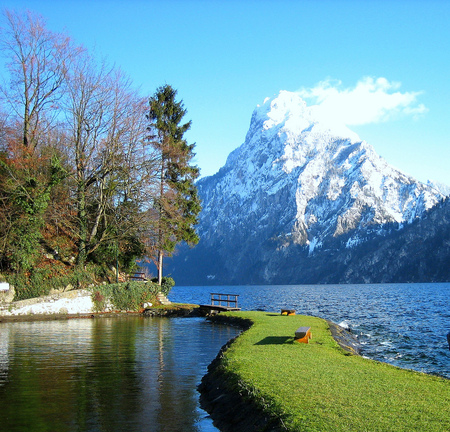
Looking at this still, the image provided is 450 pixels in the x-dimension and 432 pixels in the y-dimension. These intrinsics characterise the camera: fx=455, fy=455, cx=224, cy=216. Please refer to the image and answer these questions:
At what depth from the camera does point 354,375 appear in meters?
12.6

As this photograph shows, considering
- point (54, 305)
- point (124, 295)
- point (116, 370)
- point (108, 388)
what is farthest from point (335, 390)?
point (124, 295)

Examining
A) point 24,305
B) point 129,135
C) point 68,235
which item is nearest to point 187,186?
point 129,135

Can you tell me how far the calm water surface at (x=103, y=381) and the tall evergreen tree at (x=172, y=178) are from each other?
881 inches

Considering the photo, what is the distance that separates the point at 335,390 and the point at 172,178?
4364cm

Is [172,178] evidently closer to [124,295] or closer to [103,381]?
[124,295]

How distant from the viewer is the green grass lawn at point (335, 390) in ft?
27.4

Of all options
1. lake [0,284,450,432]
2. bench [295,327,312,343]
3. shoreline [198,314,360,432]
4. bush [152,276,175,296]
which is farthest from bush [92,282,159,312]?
shoreline [198,314,360,432]

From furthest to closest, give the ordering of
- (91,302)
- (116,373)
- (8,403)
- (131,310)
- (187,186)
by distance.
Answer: (187,186) → (131,310) → (91,302) → (116,373) → (8,403)

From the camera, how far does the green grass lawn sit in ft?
27.4

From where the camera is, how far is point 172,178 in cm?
5262

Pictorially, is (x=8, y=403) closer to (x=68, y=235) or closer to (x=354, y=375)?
(x=354, y=375)

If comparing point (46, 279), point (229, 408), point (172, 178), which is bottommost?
point (229, 408)

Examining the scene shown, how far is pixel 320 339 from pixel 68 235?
31784 mm

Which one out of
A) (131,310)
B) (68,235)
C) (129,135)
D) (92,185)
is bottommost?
(131,310)
